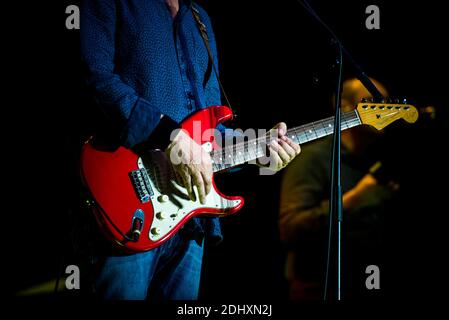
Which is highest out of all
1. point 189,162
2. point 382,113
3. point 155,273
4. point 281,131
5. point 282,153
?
→ point 382,113

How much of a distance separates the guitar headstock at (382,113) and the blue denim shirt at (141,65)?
3.20ft

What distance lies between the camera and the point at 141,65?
1.69 metres

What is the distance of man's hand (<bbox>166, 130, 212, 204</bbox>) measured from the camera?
1516mm

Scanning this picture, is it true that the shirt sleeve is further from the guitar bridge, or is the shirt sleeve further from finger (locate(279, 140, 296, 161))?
finger (locate(279, 140, 296, 161))

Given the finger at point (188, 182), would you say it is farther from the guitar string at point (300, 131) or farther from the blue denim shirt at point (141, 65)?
the guitar string at point (300, 131)

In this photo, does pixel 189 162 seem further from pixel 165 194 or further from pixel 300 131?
pixel 300 131

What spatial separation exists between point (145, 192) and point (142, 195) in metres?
0.02

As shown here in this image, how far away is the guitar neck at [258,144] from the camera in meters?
1.90

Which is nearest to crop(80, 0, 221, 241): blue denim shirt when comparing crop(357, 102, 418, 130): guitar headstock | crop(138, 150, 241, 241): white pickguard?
crop(138, 150, 241, 241): white pickguard

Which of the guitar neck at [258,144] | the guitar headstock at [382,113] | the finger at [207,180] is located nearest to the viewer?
the finger at [207,180]

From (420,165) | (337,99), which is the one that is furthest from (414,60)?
(337,99)

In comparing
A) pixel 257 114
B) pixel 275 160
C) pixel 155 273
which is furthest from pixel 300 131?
pixel 257 114

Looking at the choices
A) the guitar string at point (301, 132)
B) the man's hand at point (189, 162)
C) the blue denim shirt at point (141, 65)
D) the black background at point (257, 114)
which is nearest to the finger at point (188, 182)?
the man's hand at point (189, 162)
